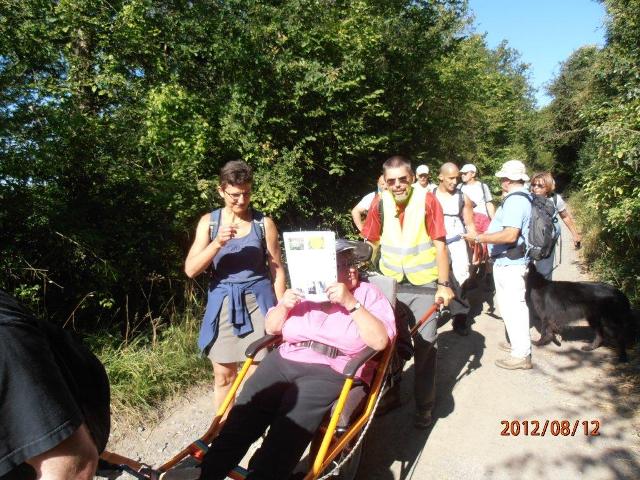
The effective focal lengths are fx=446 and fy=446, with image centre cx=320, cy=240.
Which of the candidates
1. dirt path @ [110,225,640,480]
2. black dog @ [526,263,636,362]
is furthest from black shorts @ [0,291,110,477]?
black dog @ [526,263,636,362]

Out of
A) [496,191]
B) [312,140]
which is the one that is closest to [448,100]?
[312,140]

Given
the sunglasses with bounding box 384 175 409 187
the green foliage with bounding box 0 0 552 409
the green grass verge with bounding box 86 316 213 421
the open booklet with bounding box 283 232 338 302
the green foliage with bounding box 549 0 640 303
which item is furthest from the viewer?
the green foliage with bounding box 549 0 640 303

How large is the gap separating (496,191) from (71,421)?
20243mm

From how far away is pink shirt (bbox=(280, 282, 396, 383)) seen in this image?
8.84ft

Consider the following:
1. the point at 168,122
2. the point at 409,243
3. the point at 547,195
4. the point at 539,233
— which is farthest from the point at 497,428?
the point at 168,122

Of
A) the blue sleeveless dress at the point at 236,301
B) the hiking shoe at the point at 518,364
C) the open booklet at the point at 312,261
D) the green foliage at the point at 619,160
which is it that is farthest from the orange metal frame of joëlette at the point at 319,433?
the green foliage at the point at 619,160

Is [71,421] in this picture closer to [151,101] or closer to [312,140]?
[151,101]

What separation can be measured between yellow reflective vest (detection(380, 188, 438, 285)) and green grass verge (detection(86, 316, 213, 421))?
2.16 m

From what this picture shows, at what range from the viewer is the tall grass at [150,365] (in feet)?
12.2

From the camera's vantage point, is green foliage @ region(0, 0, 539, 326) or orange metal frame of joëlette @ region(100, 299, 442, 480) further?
green foliage @ region(0, 0, 539, 326)

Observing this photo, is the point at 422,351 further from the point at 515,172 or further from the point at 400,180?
the point at 515,172

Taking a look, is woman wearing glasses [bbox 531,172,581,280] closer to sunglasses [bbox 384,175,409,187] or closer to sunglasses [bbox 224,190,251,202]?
sunglasses [bbox 384,175,409,187]

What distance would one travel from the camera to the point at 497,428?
139 inches
